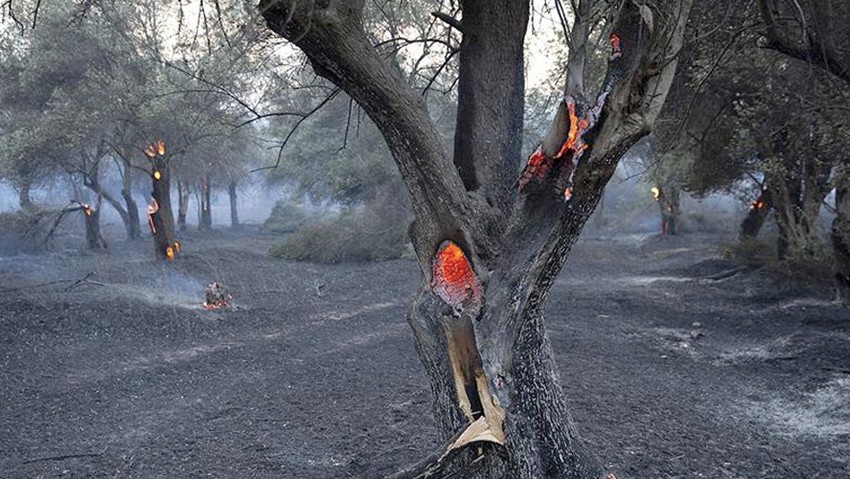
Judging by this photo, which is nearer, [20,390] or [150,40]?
[20,390]

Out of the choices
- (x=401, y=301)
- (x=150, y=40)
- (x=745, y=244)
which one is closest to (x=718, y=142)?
(x=745, y=244)

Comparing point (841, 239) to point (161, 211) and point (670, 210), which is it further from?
point (670, 210)

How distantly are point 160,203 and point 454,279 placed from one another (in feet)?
56.0

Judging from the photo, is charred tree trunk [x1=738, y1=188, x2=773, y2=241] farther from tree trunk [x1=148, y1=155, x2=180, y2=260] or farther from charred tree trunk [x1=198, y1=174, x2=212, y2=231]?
charred tree trunk [x1=198, y1=174, x2=212, y2=231]

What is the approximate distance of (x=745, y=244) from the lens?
17250mm

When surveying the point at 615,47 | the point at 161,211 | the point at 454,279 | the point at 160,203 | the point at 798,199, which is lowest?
the point at 454,279

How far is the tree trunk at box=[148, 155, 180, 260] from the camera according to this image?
19016 millimetres

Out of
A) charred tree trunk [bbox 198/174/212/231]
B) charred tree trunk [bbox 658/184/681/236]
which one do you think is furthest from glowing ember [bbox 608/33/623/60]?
charred tree trunk [bbox 198/174/212/231]

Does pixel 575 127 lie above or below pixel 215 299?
above

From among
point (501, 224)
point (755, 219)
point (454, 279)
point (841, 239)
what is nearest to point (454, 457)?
point (454, 279)

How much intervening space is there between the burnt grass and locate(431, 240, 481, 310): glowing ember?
176 cm

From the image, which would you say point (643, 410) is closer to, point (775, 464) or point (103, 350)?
point (775, 464)

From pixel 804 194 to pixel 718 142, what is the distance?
219 centimetres

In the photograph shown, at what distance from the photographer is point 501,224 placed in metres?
4.35
